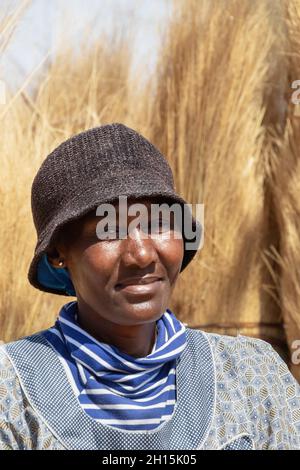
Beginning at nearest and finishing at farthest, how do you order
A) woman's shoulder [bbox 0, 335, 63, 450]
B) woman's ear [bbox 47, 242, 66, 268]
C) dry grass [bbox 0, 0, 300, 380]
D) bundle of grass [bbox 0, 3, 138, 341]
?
woman's shoulder [bbox 0, 335, 63, 450], woman's ear [bbox 47, 242, 66, 268], bundle of grass [bbox 0, 3, 138, 341], dry grass [bbox 0, 0, 300, 380]

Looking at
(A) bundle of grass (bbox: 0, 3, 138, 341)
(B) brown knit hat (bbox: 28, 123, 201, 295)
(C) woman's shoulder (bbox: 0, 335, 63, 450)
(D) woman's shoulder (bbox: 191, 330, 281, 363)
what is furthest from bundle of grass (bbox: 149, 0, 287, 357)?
(C) woman's shoulder (bbox: 0, 335, 63, 450)

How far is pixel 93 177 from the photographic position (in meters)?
1.04

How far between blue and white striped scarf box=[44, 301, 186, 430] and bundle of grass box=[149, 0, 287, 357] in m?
0.85

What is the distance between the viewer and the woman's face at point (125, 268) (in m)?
1.02

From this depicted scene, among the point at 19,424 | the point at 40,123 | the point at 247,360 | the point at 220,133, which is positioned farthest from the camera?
the point at 220,133

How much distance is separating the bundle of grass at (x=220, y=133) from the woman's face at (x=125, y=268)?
0.87 m

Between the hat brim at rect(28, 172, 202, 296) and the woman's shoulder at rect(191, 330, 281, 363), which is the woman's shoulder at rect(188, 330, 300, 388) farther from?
the hat brim at rect(28, 172, 202, 296)

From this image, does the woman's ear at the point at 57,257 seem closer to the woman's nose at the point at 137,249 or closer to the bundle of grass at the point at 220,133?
the woman's nose at the point at 137,249

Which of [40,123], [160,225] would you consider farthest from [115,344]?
[40,123]

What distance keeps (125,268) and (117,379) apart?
139 mm

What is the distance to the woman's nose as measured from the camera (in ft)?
3.31

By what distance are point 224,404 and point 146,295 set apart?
20 centimetres

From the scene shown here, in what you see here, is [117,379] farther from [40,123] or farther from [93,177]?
[40,123]
